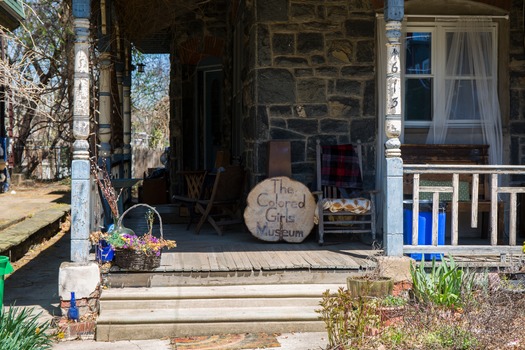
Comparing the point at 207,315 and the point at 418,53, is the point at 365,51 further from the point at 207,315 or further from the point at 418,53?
the point at 207,315

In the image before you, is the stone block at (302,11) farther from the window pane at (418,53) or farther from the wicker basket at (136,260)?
the wicker basket at (136,260)

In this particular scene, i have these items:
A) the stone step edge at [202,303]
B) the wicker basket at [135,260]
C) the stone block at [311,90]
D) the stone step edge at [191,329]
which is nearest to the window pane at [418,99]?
the stone block at [311,90]

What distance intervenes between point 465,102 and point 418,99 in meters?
0.51

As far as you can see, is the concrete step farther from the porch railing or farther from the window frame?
the window frame

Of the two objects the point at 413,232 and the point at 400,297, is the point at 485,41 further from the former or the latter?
the point at 400,297

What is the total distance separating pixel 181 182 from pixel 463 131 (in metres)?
5.65

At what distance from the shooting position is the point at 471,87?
26.1 feet

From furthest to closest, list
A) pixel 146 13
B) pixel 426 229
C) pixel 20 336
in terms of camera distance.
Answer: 1. pixel 146 13
2. pixel 426 229
3. pixel 20 336

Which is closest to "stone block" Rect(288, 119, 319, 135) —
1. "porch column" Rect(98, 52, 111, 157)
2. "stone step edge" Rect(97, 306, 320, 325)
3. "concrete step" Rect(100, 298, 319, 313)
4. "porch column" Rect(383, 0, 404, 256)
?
"porch column" Rect(383, 0, 404, 256)

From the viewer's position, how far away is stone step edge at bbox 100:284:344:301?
582cm

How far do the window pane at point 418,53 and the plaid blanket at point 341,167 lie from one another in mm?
1150

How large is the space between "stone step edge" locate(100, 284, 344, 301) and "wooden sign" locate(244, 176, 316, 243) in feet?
4.15

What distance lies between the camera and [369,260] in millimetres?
6359

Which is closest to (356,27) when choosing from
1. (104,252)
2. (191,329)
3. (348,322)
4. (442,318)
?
(104,252)
